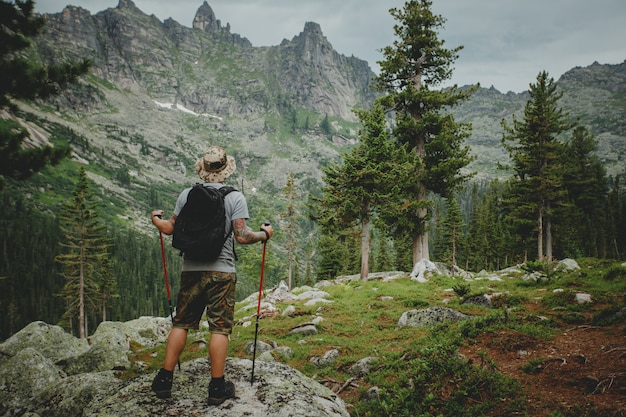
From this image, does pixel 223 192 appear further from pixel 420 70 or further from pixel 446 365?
pixel 420 70

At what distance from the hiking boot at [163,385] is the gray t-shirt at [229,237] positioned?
1.32 m

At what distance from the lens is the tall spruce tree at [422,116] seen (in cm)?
2134

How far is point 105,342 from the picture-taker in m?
10.3

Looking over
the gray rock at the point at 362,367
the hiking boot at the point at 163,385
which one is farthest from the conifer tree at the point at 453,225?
the hiking boot at the point at 163,385

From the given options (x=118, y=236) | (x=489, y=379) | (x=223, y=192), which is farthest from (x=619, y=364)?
(x=118, y=236)

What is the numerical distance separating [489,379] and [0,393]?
9.61 m

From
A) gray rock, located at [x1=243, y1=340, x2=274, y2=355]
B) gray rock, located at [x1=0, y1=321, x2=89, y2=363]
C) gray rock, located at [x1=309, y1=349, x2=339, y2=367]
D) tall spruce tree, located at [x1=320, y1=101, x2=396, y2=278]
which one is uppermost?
tall spruce tree, located at [x1=320, y1=101, x2=396, y2=278]

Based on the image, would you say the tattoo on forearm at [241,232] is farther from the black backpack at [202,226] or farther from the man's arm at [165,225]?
the man's arm at [165,225]

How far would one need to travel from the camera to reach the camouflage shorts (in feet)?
14.1

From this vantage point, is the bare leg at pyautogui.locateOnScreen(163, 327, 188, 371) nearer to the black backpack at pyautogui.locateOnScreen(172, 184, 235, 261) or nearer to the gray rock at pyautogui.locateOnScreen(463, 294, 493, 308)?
the black backpack at pyautogui.locateOnScreen(172, 184, 235, 261)

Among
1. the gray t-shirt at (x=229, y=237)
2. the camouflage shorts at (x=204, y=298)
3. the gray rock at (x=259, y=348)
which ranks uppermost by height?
the gray t-shirt at (x=229, y=237)

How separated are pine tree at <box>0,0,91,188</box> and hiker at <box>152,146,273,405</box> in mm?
5981

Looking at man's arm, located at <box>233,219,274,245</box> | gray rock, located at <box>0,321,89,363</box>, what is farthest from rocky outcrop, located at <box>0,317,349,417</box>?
gray rock, located at <box>0,321,89,363</box>

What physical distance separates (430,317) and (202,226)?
8.20 metres
